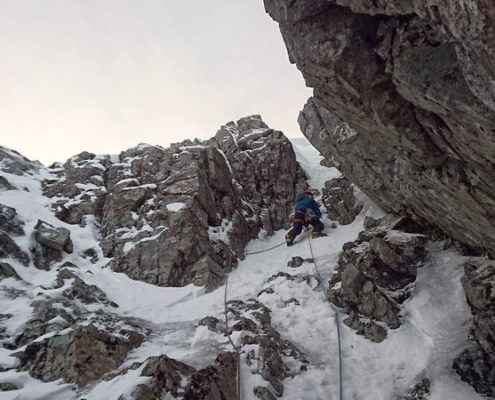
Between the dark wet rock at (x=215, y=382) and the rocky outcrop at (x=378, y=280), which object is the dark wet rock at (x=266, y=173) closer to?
the rocky outcrop at (x=378, y=280)

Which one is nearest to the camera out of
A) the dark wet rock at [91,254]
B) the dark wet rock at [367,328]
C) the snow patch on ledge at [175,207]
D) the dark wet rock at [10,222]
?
the dark wet rock at [367,328]

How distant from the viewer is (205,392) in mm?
6867

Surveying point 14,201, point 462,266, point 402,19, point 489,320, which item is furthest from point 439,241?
point 14,201

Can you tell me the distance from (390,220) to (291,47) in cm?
677

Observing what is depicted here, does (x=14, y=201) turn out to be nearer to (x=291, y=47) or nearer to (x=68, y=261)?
(x=68, y=261)

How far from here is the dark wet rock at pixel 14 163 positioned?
1819 centimetres

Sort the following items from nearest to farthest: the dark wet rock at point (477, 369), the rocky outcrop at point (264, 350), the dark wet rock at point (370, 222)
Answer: the dark wet rock at point (477, 369) → the rocky outcrop at point (264, 350) → the dark wet rock at point (370, 222)

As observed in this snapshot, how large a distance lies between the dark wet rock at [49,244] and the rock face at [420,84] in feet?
33.6

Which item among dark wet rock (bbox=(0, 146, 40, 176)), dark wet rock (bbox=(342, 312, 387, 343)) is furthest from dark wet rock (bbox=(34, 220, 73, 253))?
dark wet rock (bbox=(342, 312, 387, 343))

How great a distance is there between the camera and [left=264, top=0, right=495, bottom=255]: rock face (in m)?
5.38

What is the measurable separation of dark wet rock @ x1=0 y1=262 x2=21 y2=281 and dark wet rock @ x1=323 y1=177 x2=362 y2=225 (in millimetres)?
11963

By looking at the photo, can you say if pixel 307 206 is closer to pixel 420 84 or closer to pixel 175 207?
pixel 175 207

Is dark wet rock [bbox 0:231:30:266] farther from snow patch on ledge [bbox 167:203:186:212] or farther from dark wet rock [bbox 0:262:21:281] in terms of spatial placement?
snow patch on ledge [bbox 167:203:186:212]

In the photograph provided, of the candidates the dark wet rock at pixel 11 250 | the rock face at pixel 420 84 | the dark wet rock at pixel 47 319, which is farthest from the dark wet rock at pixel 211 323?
the dark wet rock at pixel 11 250
